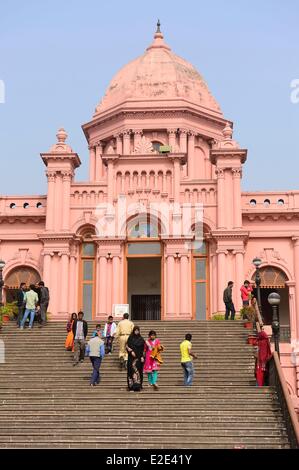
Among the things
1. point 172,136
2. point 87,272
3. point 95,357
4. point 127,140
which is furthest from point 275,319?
point 127,140

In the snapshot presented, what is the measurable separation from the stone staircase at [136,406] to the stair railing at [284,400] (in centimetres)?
21

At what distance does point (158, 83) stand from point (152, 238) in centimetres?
1300

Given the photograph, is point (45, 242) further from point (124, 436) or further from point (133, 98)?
point (124, 436)

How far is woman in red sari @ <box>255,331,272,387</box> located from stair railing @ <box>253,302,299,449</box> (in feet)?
1.07

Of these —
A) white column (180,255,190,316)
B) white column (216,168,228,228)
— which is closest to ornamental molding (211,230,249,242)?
white column (216,168,228,228)

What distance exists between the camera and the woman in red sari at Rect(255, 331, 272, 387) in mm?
22250

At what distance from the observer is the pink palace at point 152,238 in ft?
119

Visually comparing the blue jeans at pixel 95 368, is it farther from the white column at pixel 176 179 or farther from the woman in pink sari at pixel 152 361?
the white column at pixel 176 179

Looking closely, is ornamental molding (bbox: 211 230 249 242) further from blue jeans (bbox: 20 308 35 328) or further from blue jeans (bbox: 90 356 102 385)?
blue jeans (bbox: 90 356 102 385)

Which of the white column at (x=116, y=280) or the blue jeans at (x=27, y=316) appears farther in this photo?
the white column at (x=116, y=280)

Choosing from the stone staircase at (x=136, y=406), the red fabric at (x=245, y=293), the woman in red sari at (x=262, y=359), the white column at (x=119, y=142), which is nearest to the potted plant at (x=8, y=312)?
the stone staircase at (x=136, y=406)

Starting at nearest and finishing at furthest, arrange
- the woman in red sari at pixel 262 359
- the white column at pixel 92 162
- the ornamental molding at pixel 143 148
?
the woman in red sari at pixel 262 359
the ornamental molding at pixel 143 148
the white column at pixel 92 162

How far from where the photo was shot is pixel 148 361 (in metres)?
22.1

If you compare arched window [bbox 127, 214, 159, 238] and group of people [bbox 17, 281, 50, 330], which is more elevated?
arched window [bbox 127, 214, 159, 238]
